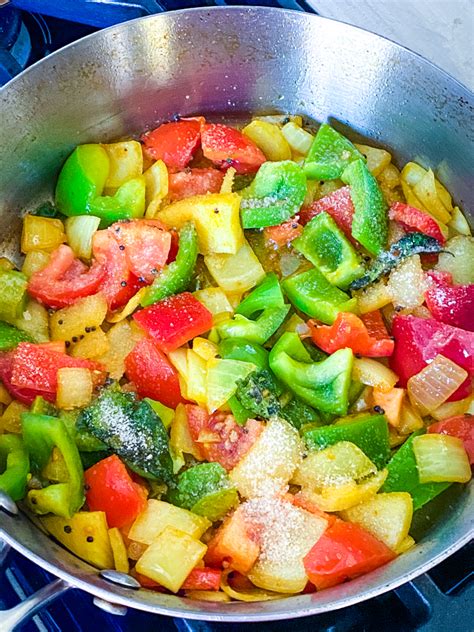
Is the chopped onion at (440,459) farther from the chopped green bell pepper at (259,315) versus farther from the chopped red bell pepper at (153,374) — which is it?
the chopped red bell pepper at (153,374)

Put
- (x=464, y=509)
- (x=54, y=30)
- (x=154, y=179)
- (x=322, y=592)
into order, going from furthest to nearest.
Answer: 1. (x=54, y=30)
2. (x=154, y=179)
3. (x=464, y=509)
4. (x=322, y=592)

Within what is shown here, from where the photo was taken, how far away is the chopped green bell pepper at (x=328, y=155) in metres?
1.76

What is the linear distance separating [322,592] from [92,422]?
516 millimetres

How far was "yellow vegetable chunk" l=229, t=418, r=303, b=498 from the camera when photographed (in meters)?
1.42

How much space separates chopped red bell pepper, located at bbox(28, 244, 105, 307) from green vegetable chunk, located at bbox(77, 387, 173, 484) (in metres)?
0.27

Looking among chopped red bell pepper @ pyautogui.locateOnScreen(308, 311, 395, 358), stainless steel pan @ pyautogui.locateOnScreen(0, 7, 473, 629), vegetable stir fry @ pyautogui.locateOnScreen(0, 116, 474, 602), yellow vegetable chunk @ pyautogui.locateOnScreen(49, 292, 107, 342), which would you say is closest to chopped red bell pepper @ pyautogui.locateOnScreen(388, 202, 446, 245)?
vegetable stir fry @ pyautogui.locateOnScreen(0, 116, 474, 602)

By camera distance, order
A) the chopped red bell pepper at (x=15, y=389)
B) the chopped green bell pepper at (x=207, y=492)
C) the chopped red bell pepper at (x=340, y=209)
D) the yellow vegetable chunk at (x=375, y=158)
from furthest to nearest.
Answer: the yellow vegetable chunk at (x=375, y=158) → the chopped red bell pepper at (x=340, y=209) → the chopped red bell pepper at (x=15, y=389) → the chopped green bell pepper at (x=207, y=492)

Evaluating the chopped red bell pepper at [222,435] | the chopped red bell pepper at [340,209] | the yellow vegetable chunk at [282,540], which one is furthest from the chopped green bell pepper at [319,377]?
the chopped red bell pepper at [340,209]

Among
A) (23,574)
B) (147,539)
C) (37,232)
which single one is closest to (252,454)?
(147,539)

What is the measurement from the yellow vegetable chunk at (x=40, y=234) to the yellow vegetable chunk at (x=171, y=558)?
2.34 ft

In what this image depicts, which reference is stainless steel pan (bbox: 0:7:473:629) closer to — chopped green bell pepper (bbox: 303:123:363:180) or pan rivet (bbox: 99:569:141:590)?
chopped green bell pepper (bbox: 303:123:363:180)

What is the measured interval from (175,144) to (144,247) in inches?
12.2

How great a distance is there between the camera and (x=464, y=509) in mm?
1412

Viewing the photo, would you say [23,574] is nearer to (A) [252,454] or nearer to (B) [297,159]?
(A) [252,454]
